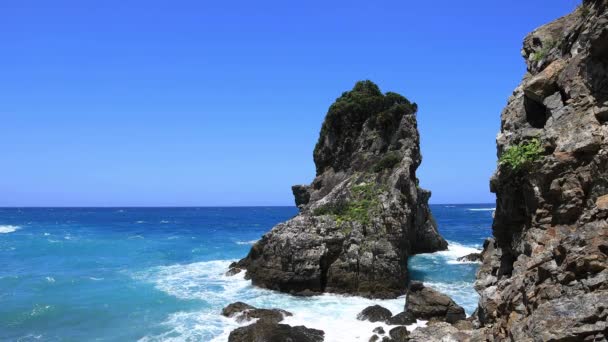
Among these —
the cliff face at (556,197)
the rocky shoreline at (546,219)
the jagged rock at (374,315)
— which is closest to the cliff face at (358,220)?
the jagged rock at (374,315)

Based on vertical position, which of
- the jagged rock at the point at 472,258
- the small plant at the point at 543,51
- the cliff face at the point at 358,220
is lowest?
the jagged rock at the point at 472,258

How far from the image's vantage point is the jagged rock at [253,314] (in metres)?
26.6

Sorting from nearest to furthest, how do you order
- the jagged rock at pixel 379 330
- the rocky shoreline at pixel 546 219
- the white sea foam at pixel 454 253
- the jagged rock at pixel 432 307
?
the rocky shoreline at pixel 546 219 < the jagged rock at pixel 379 330 < the jagged rock at pixel 432 307 < the white sea foam at pixel 454 253

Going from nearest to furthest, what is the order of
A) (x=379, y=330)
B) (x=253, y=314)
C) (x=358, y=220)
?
(x=379, y=330)
(x=253, y=314)
(x=358, y=220)

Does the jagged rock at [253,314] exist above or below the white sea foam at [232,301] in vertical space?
above

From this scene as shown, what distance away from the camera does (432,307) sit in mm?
25797

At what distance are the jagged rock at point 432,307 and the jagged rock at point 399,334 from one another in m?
2.94

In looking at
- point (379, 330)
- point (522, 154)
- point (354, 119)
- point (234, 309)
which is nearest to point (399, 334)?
point (379, 330)

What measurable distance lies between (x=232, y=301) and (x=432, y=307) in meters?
13.6

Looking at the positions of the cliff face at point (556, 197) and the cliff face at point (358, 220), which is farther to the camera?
the cliff face at point (358, 220)

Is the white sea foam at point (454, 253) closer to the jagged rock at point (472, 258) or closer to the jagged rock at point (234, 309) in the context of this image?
the jagged rock at point (472, 258)

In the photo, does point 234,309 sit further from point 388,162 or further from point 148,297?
point 388,162

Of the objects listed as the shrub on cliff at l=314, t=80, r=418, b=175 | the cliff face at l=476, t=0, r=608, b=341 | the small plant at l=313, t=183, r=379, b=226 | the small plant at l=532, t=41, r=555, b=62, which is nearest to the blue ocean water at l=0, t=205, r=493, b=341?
the small plant at l=313, t=183, r=379, b=226

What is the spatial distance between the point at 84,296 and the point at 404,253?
24864mm
